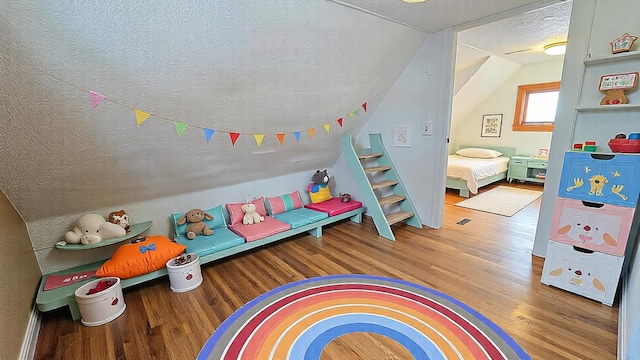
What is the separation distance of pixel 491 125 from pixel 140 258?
6.65 meters

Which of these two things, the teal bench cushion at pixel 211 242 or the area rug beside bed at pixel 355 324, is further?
the teal bench cushion at pixel 211 242

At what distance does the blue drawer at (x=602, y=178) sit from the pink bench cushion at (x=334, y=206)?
6.63 feet

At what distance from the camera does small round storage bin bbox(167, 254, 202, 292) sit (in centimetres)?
218

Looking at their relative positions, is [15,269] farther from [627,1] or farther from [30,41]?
Answer: [627,1]

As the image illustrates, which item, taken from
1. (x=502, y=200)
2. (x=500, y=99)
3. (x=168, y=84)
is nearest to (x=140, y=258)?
(x=168, y=84)

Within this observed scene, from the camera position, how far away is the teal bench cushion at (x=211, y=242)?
2456 mm

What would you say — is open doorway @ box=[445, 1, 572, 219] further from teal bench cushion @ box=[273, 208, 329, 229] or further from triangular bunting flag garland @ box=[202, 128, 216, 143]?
triangular bunting flag garland @ box=[202, 128, 216, 143]

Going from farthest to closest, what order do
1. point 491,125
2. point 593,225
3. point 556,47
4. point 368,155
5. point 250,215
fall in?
1. point 491,125
2. point 556,47
3. point 368,155
4. point 250,215
5. point 593,225

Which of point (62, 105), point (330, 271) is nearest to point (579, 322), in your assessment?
point (330, 271)

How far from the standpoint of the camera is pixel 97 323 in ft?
6.09

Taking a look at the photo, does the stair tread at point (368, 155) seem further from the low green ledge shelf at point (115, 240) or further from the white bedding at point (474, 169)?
the low green ledge shelf at point (115, 240)

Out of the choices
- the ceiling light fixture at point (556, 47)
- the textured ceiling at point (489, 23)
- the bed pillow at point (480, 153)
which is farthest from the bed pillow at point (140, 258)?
the bed pillow at point (480, 153)

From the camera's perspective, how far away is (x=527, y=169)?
5.37 metres

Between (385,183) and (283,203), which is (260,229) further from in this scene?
(385,183)
